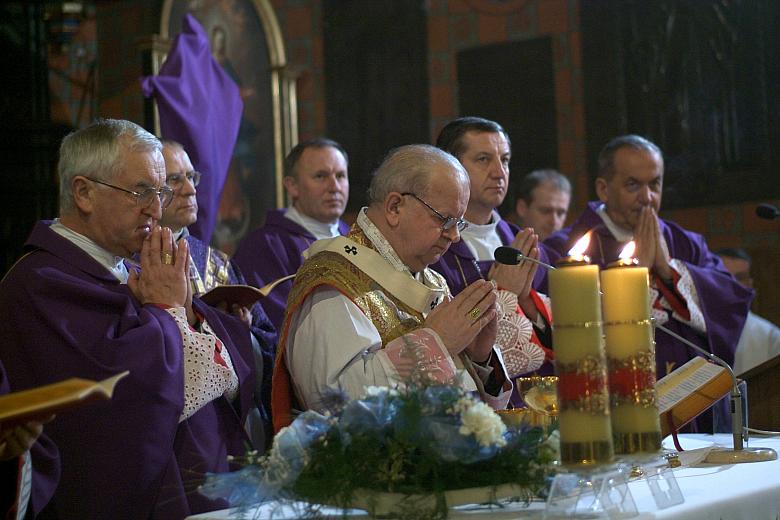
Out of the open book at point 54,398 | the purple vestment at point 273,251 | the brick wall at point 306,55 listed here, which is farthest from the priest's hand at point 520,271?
the brick wall at point 306,55

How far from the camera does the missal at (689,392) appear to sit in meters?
3.34

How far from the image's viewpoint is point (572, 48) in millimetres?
10250

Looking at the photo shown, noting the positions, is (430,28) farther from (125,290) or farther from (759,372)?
(125,290)

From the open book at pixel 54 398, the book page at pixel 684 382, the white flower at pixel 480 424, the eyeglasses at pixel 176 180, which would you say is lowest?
the book page at pixel 684 382

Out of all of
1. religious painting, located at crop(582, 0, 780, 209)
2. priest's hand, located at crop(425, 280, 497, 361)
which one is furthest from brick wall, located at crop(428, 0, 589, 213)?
priest's hand, located at crop(425, 280, 497, 361)

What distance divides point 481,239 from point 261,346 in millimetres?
1232

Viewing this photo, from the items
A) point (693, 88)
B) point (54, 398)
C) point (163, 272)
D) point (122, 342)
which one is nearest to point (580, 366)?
point (54, 398)

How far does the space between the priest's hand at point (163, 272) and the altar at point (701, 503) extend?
1.21 m

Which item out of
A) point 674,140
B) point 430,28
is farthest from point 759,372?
point 430,28

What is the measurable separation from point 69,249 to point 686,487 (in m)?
2.07

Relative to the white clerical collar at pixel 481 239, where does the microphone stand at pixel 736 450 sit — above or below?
below

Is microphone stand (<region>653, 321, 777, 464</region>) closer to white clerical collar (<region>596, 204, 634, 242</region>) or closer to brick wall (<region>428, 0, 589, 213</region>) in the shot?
white clerical collar (<region>596, 204, 634, 242</region>)

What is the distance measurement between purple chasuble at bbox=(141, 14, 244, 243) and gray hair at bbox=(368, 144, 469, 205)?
2.44 m

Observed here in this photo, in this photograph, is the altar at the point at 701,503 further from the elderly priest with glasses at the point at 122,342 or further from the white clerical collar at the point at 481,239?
the white clerical collar at the point at 481,239
